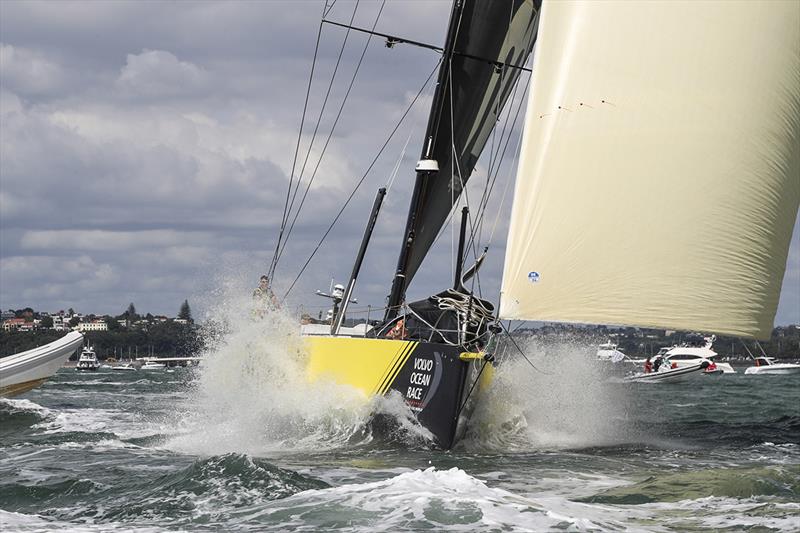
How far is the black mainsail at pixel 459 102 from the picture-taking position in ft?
45.6

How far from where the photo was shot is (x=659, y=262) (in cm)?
996

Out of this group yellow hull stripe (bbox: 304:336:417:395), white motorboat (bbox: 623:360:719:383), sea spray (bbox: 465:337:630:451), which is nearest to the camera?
yellow hull stripe (bbox: 304:336:417:395)

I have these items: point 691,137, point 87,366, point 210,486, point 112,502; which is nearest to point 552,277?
point 691,137

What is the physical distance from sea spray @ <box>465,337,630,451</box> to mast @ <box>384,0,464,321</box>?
1.56 m

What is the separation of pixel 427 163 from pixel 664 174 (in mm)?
4163

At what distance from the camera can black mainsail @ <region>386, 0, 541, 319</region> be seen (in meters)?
13.9

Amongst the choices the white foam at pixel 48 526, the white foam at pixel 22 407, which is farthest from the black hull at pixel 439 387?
the white foam at pixel 22 407

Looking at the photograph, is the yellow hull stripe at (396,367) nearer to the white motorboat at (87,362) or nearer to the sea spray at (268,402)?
the sea spray at (268,402)

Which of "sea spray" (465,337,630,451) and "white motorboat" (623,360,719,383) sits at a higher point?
"sea spray" (465,337,630,451)

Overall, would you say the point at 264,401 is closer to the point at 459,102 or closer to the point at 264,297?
the point at 264,297

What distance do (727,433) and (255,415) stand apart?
6.35m

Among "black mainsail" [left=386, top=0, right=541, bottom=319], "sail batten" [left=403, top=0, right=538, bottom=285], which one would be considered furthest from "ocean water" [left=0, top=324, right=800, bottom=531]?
"sail batten" [left=403, top=0, right=538, bottom=285]

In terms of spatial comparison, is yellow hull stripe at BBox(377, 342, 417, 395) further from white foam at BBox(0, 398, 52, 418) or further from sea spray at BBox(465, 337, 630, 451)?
white foam at BBox(0, 398, 52, 418)

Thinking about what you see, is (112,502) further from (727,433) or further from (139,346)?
(139,346)
